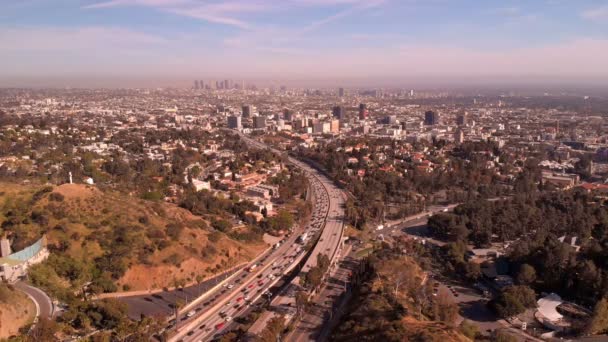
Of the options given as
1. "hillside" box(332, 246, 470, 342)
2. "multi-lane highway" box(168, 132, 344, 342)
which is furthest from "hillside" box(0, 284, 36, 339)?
"hillside" box(332, 246, 470, 342)

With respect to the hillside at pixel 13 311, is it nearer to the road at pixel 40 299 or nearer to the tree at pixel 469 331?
the road at pixel 40 299

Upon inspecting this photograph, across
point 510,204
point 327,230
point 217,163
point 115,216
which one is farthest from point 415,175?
point 115,216

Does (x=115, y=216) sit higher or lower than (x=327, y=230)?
higher

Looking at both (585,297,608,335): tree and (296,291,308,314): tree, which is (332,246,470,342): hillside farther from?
Answer: (585,297,608,335): tree

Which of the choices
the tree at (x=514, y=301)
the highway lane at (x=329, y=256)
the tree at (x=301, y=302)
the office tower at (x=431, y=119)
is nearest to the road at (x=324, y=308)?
the highway lane at (x=329, y=256)

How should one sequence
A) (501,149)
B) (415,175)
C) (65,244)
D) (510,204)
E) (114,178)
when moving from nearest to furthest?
(65,244), (510,204), (114,178), (415,175), (501,149)

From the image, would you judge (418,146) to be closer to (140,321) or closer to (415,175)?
(415,175)

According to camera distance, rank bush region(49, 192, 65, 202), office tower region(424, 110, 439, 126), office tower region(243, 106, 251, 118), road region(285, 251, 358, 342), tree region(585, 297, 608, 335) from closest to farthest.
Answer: road region(285, 251, 358, 342) → tree region(585, 297, 608, 335) → bush region(49, 192, 65, 202) → office tower region(424, 110, 439, 126) → office tower region(243, 106, 251, 118)
